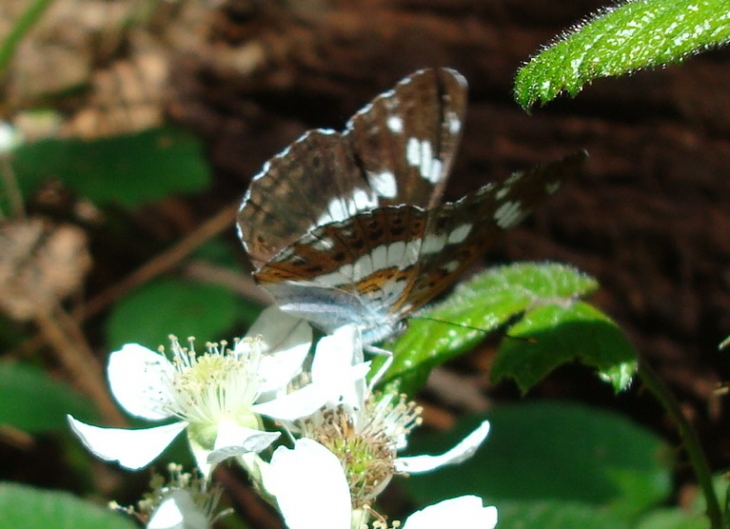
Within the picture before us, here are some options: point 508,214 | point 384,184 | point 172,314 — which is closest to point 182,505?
point 508,214

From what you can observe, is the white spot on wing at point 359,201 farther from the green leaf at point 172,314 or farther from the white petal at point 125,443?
the green leaf at point 172,314

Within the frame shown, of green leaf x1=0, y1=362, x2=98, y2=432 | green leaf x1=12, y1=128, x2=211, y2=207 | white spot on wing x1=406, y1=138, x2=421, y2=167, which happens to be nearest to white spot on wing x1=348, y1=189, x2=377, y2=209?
white spot on wing x1=406, y1=138, x2=421, y2=167

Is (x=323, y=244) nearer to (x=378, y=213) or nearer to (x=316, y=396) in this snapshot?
(x=378, y=213)

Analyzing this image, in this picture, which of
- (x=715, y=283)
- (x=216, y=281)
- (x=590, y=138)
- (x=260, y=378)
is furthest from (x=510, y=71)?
(x=260, y=378)

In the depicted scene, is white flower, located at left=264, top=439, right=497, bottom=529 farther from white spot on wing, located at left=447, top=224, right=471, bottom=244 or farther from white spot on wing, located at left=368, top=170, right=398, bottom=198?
white spot on wing, located at left=368, top=170, right=398, bottom=198

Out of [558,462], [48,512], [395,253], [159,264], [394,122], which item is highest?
[394,122]

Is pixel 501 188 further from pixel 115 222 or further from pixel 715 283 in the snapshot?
pixel 115 222

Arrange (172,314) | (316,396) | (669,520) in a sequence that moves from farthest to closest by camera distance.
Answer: (172,314) < (669,520) < (316,396)
